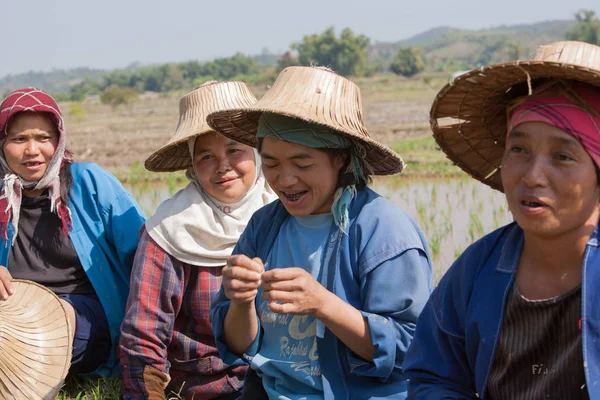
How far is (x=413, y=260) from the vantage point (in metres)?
2.42

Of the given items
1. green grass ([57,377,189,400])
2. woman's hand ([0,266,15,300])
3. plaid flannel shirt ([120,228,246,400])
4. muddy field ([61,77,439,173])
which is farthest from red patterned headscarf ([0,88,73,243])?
muddy field ([61,77,439,173])

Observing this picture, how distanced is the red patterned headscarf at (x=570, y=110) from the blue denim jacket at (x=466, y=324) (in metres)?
0.32

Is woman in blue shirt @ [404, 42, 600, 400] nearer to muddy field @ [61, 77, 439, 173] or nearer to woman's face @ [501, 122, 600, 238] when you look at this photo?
woman's face @ [501, 122, 600, 238]

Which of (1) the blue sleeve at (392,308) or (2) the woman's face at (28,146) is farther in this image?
(2) the woman's face at (28,146)

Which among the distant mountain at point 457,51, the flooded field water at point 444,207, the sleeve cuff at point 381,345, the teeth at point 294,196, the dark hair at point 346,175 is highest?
the distant mountain at point 457,51

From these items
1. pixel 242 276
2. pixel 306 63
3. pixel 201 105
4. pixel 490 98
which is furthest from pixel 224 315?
pixel 306 63

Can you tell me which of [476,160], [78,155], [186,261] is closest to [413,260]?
[476,160]

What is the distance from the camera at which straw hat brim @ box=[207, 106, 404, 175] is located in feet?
8.10

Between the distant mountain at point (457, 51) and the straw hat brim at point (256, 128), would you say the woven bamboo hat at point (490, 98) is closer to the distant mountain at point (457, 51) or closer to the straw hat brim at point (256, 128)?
the straw hat brim at point (256, 128)

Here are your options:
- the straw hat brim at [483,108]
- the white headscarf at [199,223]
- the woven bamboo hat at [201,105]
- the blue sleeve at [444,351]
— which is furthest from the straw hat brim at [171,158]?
the blue sleeve at [444,351]

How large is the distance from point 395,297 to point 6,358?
66.9 inches

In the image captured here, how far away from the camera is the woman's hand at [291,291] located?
2.20 meters

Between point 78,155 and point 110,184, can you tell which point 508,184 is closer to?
point 110,184

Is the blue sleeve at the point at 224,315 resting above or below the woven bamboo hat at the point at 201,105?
below
